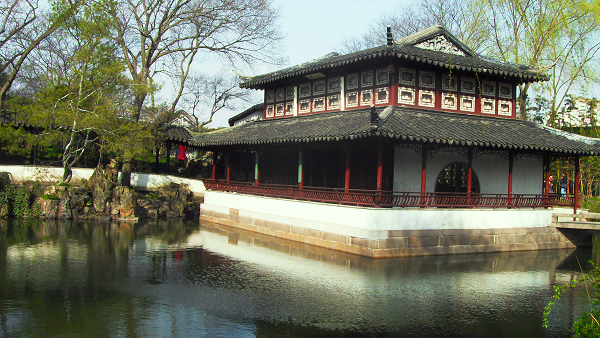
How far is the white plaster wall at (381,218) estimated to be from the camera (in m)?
14.2

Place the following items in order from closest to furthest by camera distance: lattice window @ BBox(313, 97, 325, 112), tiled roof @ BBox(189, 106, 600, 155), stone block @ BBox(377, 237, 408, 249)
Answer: stone block @ BBox(377, 237, 408, 249) < tiled roof @ BBox(189, 106, 600, 155) < lattice window @ BBox(313, 97, 325, 112)

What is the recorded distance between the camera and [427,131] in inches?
583

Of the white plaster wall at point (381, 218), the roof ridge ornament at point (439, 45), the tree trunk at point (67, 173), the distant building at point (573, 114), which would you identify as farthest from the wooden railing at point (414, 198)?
the distant building at point (573, 114)

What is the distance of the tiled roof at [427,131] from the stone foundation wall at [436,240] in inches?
114

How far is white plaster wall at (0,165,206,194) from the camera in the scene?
23.7 m

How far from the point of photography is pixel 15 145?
22297 millimetres

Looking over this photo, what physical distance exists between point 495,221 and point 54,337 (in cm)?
1362

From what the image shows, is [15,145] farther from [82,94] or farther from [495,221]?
[495,221]

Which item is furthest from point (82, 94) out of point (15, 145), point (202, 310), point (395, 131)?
point (202, 310)

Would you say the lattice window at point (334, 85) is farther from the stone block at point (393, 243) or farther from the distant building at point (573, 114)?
the distant building at point (573, 114)

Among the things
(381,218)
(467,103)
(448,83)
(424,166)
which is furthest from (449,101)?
(381,218)

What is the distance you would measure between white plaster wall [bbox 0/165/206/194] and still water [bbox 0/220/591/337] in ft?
26.8

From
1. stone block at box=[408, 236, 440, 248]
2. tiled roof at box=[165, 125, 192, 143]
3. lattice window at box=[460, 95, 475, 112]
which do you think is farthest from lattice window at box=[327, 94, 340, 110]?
tiled roof at box=[165, 125, 192, 143]

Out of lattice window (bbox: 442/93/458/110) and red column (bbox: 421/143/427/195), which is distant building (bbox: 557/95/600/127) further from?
red column (bbox: 421/143/427/195)
